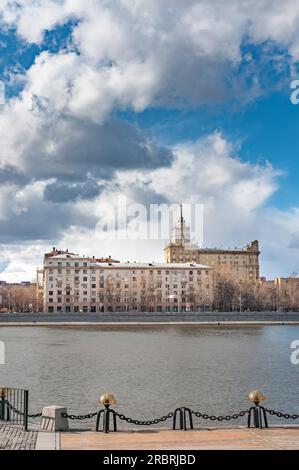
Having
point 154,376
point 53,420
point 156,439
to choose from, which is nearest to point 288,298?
point 154,376

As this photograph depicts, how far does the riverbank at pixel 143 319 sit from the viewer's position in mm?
127000

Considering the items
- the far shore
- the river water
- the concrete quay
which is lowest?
the far shore

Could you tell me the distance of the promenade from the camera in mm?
15758

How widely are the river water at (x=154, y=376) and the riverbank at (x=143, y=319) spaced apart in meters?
59.7

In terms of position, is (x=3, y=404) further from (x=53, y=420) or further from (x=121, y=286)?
(x=121, y=286)

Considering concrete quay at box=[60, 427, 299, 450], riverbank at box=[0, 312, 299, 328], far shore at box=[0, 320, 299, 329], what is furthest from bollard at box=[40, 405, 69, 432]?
riverbank at box=[0, 312, 299, 328]

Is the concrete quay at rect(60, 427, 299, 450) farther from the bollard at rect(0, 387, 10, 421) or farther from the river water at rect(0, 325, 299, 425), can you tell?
the river water at rect(0, 325, 299, 425)

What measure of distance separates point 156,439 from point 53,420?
349 centimetres

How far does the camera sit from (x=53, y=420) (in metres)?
18.4

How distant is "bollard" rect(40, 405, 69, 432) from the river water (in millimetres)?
9479

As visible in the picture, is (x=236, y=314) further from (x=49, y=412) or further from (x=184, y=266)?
(x=49, y=412)

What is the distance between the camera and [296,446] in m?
15.9

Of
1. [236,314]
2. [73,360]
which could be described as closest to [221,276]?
[236,314]

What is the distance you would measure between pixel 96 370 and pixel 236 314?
9042 centimetres
